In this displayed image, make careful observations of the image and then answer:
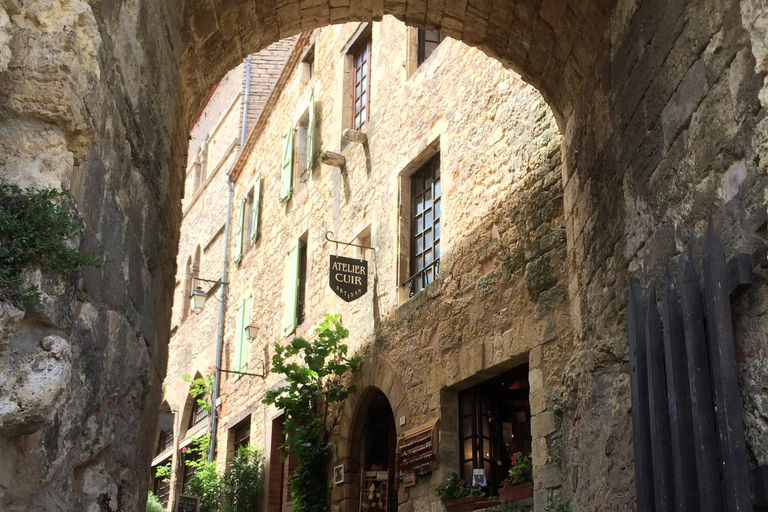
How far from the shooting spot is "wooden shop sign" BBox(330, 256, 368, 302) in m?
9.23

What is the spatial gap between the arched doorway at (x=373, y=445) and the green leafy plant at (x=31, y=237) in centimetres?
665

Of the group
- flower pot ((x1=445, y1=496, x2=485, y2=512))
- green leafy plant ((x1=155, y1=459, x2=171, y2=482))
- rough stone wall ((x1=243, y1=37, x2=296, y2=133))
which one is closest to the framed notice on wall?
green leafy plant ((x1=155, y1=459, x2=171, y2=482))

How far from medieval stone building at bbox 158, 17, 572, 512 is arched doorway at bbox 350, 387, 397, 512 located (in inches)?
0.7

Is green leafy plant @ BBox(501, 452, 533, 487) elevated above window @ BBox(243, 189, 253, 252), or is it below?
below

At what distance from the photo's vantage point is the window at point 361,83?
1095cm

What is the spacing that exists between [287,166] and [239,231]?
2.56 metres

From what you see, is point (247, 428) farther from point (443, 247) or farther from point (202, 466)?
point (443, 247)

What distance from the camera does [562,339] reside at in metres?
6.26

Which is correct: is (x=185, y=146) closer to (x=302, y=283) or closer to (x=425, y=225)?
(x=425, y=225)

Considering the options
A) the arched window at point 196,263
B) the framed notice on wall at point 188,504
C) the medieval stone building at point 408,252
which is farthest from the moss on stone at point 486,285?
the arched window at point 196,263

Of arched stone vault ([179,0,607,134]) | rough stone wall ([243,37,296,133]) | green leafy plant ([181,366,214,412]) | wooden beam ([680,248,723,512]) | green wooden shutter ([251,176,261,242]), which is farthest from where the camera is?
rough stone wall ([243,37,296,133])

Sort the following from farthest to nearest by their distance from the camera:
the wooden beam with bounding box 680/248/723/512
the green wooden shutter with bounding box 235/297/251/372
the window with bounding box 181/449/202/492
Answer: the window with bounding box 181/449/202/492 → the green wooden shutter with bounding box 235/297/251/372 → the wooden beam with bounding box 680/248/723/512

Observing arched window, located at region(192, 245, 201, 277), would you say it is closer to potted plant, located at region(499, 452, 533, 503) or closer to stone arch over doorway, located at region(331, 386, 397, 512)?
stone arch over doorway, located at region(331, 386, 397, 512)

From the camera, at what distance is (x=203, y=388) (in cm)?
1425
